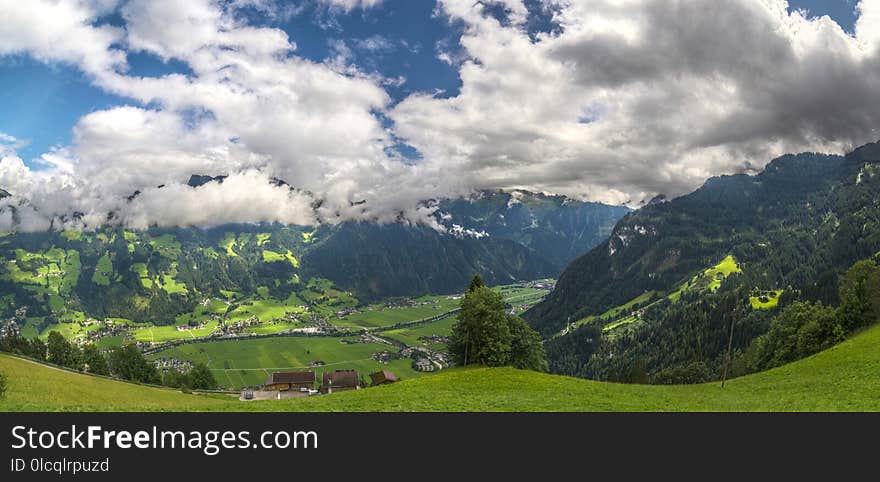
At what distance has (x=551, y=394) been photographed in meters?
40.7

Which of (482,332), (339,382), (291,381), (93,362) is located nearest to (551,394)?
(482,332)

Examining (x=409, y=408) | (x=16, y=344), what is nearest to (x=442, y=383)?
(x=409, y=408)

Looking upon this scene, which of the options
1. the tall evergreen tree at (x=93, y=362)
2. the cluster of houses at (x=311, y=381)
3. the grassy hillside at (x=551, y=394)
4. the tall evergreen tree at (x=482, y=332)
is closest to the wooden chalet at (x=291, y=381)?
the cluster of houses at (x=311, y=381)

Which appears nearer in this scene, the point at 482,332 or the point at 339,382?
the point at 482,332

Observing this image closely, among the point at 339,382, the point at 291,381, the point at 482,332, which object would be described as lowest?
the point at 339,382

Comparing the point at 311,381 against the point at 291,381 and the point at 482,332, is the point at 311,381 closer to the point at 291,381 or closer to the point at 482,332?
the point at 291,381

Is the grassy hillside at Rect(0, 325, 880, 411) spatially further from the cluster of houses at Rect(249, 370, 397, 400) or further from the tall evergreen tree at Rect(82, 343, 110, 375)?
the cluster of houses at Rect(249, 370, 397, 400)

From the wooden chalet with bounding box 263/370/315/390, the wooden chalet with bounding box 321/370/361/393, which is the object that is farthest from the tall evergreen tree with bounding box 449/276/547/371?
the wooden chalet with bounding box 263/370/315/390

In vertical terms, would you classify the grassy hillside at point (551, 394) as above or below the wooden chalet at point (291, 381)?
above

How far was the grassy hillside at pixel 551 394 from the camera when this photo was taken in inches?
A: 1247

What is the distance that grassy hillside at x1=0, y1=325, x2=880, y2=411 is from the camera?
104 feet

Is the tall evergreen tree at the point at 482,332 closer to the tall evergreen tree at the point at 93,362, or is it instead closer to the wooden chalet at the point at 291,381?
the wooden chalet at the point at 291,381
